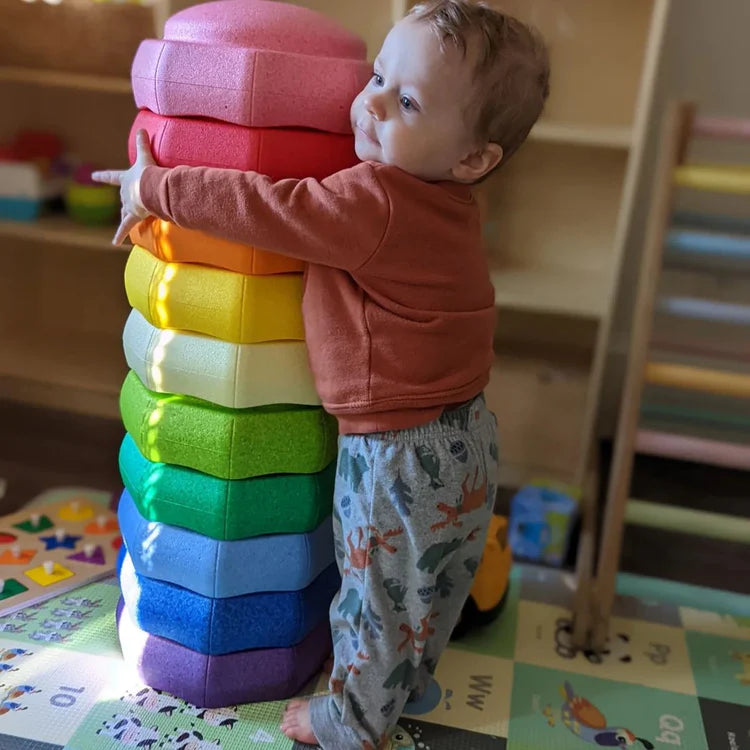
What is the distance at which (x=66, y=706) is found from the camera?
1.03 m

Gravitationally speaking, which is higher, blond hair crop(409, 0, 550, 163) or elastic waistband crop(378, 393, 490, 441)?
blond hair crop(409, 0, 550, 163)

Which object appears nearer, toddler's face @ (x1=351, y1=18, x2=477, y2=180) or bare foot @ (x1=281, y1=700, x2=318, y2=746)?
toddler's face @ (x1=351, y1=18, x2=477, y2=180)

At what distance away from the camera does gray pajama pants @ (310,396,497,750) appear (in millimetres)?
924

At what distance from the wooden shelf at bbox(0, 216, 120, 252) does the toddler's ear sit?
3.10 ft

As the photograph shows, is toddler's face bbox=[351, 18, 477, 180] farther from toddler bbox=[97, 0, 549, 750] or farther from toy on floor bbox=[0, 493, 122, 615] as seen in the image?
toy on floor bbox=[0, 493, 122, 615]

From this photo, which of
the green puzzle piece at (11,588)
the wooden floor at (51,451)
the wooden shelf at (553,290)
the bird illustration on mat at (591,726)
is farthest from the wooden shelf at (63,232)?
the bird illustration on mat at (591,726)

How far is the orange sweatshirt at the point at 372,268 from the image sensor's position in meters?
0.83

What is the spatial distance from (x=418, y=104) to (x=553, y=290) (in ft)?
3.07

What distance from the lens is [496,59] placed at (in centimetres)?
83

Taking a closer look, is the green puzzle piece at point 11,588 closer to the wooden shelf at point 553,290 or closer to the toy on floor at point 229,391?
the toy on floor at point 229,391

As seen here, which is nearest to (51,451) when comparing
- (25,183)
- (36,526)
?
(36,526)

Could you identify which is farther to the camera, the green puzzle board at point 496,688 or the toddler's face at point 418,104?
the green puzzle board at point 496,688

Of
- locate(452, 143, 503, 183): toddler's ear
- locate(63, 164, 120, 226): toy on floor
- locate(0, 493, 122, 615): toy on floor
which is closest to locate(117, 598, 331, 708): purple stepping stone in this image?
locate(0, 493, 122, 615): toy on floor

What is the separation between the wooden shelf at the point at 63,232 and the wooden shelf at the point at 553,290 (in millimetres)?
782
